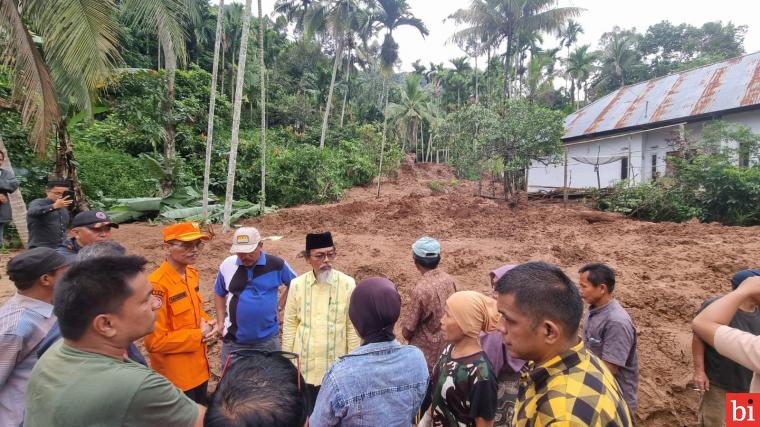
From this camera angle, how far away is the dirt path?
4.51m

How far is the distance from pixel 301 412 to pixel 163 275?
1891 millimetres

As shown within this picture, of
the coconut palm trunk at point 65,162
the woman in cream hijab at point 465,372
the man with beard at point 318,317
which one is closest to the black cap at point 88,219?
the man with beard at point 318,317

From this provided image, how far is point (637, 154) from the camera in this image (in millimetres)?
17750

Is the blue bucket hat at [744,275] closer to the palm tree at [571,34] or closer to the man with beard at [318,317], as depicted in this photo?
the man with beard at [318,317]

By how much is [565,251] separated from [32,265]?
28.9 feet

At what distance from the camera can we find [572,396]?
117 centimetres

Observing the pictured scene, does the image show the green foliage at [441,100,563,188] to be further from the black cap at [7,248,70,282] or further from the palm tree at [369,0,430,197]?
the black cap at [7,248,70,282]

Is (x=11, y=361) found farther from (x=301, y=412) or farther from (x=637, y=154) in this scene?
(x=637, y=154)

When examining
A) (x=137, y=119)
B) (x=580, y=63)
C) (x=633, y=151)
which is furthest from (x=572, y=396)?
(x=580, y=63)

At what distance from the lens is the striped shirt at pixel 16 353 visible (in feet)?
5.96

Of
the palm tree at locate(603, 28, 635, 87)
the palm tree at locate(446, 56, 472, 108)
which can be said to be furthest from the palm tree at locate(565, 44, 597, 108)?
the palm tree at locate(446, 56, 472, 108)

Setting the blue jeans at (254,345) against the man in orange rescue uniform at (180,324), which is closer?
the man in orange rescue uniform at (180,324)

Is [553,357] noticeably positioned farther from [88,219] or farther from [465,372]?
[88,219]

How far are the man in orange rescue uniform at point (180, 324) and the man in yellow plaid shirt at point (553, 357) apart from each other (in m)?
2.14
